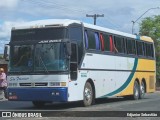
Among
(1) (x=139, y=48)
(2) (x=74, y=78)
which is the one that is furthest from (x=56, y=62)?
(1) (x=139, y=48)

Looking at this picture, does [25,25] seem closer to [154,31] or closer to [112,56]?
[112,56]

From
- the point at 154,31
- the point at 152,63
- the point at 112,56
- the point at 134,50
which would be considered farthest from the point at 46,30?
the point at 154,31

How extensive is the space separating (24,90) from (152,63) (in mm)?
12114

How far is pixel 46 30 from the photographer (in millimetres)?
18250

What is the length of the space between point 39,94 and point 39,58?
1381 mm

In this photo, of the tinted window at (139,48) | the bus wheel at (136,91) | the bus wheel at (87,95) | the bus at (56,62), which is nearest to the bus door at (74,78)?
the bus at (56,62)

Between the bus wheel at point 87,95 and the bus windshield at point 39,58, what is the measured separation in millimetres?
2055

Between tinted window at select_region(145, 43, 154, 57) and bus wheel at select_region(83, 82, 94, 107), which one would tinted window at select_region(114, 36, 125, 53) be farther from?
tinted window at select_region(145, 43, 154, 57)

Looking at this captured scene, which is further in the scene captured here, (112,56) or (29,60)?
(112,56)

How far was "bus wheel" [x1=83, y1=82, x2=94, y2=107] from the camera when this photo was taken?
19.3 m

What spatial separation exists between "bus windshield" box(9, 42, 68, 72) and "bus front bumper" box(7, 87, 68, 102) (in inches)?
30.0

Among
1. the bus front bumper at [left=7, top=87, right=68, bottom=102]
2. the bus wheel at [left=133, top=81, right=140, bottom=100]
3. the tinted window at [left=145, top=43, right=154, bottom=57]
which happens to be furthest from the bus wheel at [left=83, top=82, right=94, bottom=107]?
the tinted window at [left=145, top=43, right=154, bottom=57]

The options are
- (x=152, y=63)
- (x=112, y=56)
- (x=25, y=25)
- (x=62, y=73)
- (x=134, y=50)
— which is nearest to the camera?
(x=62, y=73)

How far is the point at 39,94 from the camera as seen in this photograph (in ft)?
58.6
